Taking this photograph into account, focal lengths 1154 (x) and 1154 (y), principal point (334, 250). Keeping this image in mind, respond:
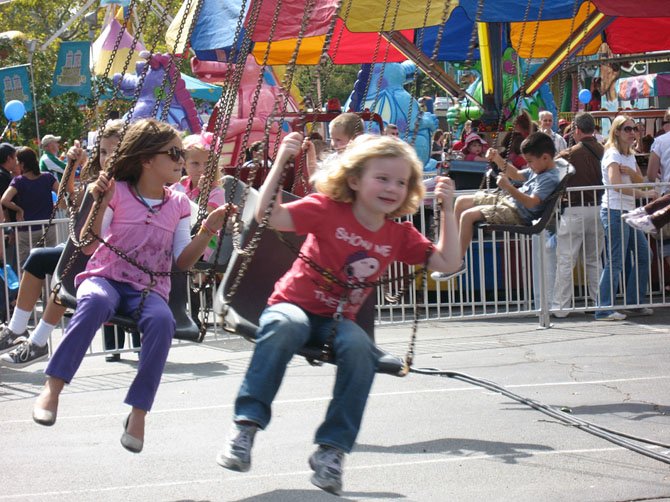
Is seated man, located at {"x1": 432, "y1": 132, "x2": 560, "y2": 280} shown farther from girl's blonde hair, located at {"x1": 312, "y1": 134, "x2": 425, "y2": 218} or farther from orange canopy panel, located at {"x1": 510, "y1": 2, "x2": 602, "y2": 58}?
orange canopy panel, located at {"x1": 510, "y1": 2, "x2": 602, "y2": 58}

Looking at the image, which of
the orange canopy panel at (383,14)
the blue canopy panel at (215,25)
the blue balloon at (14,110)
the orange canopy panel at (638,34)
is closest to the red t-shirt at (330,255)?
the orange canopy panel at (383,14)

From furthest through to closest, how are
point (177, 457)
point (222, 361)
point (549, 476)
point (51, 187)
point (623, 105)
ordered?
point (623, 105), point (51, 187), point (222, 361), point (177, 457), point (549, 476)

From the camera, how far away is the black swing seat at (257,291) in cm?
465

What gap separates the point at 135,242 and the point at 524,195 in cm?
352

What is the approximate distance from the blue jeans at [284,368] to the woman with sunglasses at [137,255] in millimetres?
672

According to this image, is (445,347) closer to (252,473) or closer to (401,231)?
(252,473)

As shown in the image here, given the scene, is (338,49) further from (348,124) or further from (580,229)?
(348,124)

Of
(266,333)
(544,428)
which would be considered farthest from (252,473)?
(544,428)

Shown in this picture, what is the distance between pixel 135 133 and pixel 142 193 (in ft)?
0.94

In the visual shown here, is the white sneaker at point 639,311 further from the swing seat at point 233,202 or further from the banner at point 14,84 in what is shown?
the banner at point 14,84

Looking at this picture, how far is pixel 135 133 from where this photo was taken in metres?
5.46

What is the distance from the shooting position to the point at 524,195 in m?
8.06

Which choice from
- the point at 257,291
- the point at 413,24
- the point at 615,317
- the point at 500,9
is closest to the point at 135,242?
the point at 257,291

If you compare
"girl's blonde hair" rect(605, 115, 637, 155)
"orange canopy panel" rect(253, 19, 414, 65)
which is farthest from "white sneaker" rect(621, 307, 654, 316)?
"orange canopy panel" rect(253, 19, 414, 65)
